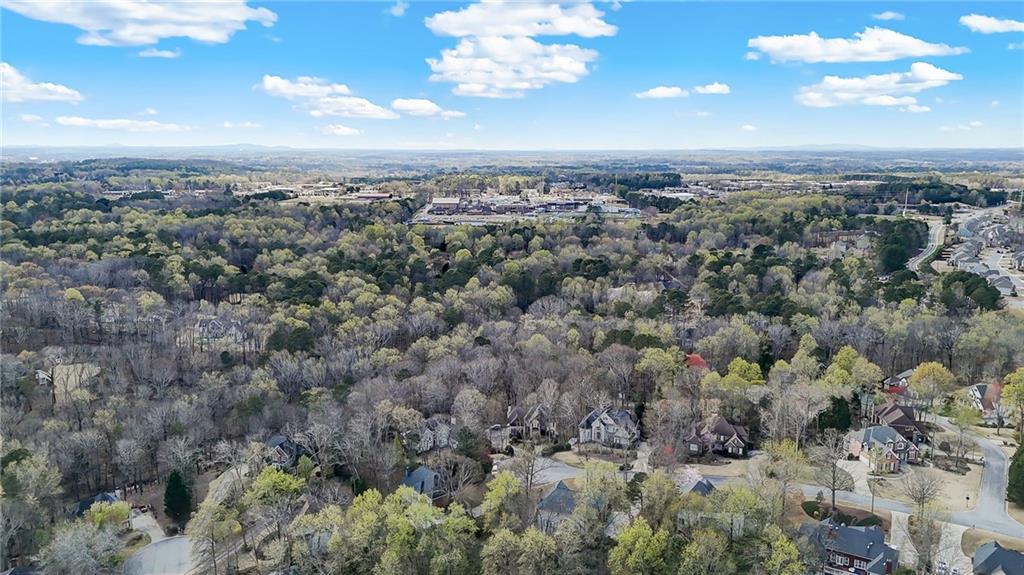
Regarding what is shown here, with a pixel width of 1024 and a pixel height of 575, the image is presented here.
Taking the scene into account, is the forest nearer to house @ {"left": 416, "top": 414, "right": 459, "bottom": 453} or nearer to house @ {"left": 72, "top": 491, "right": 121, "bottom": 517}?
house @ {"left": 416, "top": 414, "right": 459, "bottom": 453}

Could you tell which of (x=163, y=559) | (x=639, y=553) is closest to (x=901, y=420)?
(x=639, y=553)

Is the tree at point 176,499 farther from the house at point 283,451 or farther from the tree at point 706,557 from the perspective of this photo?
the tree at point 706,557

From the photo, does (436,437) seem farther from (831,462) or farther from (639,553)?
(831,462)

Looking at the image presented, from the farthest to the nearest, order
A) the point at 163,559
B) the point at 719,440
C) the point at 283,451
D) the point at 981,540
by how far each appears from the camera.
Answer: the point at 719,440 < the point at 283,451 < the point at 981,540 < the point at 163,559

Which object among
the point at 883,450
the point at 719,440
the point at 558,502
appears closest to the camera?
the point at 558,502

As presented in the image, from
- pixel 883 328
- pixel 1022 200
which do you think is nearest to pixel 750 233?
pixel 883 328

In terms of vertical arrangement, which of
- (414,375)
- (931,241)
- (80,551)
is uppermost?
(931,241)

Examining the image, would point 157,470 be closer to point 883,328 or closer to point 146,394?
point 146,394

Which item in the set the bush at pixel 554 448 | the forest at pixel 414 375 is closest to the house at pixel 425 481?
the forest at pixel 414 375
